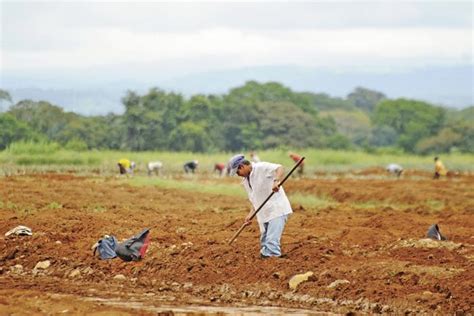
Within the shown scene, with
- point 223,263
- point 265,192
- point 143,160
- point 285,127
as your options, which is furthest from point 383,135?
point 265,192

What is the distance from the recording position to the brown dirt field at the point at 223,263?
11.2 meters

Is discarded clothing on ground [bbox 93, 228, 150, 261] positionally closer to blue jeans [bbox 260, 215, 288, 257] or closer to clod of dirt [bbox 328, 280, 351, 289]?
blue jeans [bbox 260, 215, 288, 257]

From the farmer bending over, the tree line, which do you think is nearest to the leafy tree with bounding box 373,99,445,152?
the tree line

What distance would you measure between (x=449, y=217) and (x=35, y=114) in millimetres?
33597

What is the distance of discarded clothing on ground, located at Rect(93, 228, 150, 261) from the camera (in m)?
13.6

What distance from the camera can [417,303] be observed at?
10.7 meters

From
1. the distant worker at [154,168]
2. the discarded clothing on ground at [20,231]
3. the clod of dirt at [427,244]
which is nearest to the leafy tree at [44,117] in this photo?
the distant worker at [154,168]

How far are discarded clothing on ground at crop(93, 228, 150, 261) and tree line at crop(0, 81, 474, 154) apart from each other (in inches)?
1192

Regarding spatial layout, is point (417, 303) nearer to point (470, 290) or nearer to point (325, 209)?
point (470, 290)

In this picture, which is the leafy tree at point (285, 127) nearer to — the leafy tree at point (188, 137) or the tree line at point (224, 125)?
the tree line at point (224, 125)

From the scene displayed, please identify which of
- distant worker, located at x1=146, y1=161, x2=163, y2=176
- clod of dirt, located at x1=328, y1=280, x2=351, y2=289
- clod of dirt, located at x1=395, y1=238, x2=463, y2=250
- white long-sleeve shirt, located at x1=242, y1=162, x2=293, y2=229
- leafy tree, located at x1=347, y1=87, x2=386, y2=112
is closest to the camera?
clod of dirt, located at x1=328, y1=280, x2=351, y2=289

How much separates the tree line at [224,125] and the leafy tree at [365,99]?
1781 inches

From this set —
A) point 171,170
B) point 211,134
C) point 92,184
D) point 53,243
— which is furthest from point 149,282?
point 211,134

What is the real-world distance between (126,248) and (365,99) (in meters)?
122
